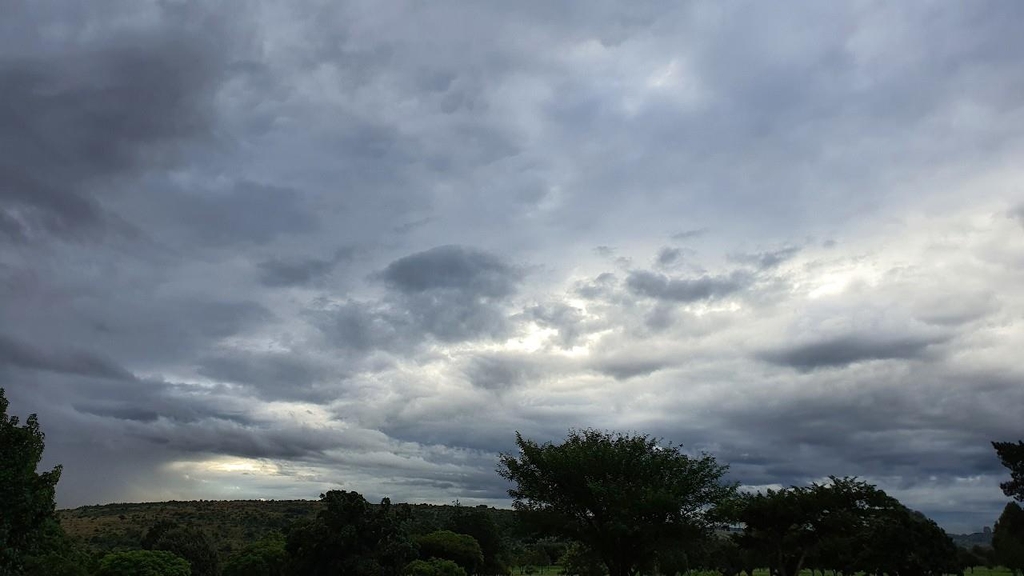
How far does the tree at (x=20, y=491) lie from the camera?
104 ft

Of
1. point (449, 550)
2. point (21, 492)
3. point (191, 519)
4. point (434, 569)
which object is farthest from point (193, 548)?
point (191, 519)

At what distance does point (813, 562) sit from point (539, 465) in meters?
44.8

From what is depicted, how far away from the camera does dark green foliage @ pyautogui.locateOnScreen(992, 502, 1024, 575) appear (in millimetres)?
86750

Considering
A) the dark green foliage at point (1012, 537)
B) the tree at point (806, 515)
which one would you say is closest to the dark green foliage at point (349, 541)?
the tree at point (806, 515)

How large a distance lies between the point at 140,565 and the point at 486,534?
58145 mm

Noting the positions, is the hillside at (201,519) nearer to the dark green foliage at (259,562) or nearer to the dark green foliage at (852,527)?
the dark green foliage at (259,562)

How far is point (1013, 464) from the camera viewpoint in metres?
83.2

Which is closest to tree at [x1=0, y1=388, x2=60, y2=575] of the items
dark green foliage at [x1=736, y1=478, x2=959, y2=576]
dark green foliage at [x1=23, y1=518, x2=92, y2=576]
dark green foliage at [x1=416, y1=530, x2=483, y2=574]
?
dark green foliage at [x1=23, y1=518, x2=92, y2=576]

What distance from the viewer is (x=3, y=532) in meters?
30.5

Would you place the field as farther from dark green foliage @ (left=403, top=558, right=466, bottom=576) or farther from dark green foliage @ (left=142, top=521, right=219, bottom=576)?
dark green foliage @ (left=403, top=558, right=466, bottom=576)

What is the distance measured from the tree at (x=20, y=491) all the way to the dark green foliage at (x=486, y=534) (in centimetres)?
7366

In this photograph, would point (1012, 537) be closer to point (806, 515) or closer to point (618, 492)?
point (806, 515)

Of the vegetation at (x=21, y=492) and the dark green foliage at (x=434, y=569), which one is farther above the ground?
the vegetation at (x=21, y=492)

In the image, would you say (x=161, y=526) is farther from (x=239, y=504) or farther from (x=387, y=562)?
(x=239, y=504)
